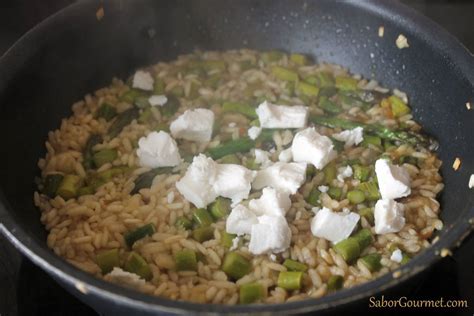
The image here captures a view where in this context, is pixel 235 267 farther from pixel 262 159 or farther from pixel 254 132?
pixel 254 132

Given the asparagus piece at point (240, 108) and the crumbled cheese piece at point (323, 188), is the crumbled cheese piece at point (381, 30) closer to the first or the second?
the asparagus piece at point (240, 108)

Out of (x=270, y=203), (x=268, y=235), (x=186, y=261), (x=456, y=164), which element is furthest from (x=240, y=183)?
(x=456, y=164)

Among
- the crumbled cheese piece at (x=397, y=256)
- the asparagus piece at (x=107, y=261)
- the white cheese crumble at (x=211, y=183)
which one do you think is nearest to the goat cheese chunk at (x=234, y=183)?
the white cheese crumble at (x=211, y=183)

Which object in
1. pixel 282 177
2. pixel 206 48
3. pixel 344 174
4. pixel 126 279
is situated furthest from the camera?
pixel 206 48

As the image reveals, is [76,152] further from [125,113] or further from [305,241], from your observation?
[305,241]

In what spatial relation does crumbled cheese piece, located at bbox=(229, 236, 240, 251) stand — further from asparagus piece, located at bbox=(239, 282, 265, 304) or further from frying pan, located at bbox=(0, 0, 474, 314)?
frying pan, located at bbox=(0, 0, 474, 314)
